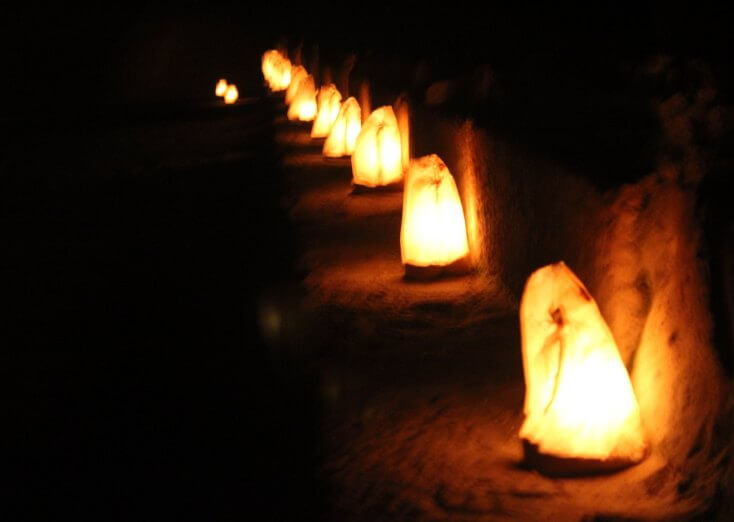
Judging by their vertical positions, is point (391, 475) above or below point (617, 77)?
below

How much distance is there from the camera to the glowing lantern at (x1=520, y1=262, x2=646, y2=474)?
12.1 feet

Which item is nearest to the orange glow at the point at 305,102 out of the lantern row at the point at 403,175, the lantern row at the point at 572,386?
the lantern row at the point at 403,175

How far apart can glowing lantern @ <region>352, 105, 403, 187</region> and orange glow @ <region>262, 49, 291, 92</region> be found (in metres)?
14.1

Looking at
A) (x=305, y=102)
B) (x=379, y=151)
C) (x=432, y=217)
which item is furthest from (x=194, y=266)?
(x=305, y=102)

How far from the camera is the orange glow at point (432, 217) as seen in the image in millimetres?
6852

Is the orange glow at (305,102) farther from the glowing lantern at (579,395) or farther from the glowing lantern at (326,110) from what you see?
the glowing lantern at (579,395)

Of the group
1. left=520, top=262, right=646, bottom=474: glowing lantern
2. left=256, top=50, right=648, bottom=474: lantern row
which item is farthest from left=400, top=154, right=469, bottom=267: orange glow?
left=520, top=262, right=646, bottom=474: glowing lantern

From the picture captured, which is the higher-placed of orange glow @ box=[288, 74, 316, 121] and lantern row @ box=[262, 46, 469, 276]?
orange glow @ box=[288, 74, 316, 121]

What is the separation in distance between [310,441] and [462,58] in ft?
37.5

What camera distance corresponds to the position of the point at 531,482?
373cm

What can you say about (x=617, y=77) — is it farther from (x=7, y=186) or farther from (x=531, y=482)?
(x=7, y=186)

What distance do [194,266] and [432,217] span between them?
308cm

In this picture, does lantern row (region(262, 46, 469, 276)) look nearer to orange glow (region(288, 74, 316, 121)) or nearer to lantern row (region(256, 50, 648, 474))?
orange glow (region(288, 74, 316, 121))

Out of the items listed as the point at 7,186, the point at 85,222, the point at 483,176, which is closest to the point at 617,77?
the point at 483,176
